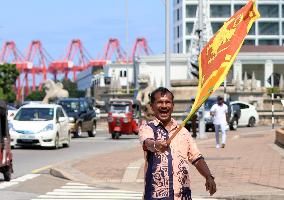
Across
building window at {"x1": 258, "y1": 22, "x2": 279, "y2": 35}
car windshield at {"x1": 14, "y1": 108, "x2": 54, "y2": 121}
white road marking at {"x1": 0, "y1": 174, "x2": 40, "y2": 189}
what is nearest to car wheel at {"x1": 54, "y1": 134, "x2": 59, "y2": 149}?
car windshield at {"x1": 14, "y1": 108, "x2": 54, "y2": 121}

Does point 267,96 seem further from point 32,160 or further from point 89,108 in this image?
point 32,160

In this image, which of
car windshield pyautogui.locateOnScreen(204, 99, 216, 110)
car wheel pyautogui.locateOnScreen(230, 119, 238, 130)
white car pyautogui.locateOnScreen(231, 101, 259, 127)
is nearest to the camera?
car windshield pyautogui.locateOnScreen(204, 99, 216, 110)

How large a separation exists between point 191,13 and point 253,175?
127m

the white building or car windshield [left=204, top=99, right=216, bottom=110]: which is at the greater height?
the white building

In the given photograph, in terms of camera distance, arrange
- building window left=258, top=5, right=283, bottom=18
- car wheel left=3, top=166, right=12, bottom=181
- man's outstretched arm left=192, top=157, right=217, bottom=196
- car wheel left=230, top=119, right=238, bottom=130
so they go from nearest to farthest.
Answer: man's outstretched arm left=192, top=157, right=217, bottom=196, car wheel left=3, top=166, right=12, bottom=181, car wheel left=230, top=119, right=238, bottom=130, building window left=258, top=5, right=283, bottom=18

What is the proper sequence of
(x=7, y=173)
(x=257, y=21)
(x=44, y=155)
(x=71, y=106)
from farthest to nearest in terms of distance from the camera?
(x=257, y=21)
(x=71, y=106)
(x=44, y=155)
(x=7, y=173)

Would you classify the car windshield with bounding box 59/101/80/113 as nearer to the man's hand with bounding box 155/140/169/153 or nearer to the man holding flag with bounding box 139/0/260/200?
the man holding flag with bounding box 139/0/260/200

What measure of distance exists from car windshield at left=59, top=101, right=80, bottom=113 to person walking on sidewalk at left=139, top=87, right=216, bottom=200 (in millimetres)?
34475

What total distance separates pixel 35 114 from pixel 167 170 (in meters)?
24.6

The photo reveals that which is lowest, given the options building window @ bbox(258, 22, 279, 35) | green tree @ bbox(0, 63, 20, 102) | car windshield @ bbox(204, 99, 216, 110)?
car windshield @ bbox(204, 99, 216, 110)

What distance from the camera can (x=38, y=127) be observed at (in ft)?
100

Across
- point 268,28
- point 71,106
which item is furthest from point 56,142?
point 268,28

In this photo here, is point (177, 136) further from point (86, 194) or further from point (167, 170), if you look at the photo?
point (86, 194)

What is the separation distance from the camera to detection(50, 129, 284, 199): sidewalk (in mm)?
15609
